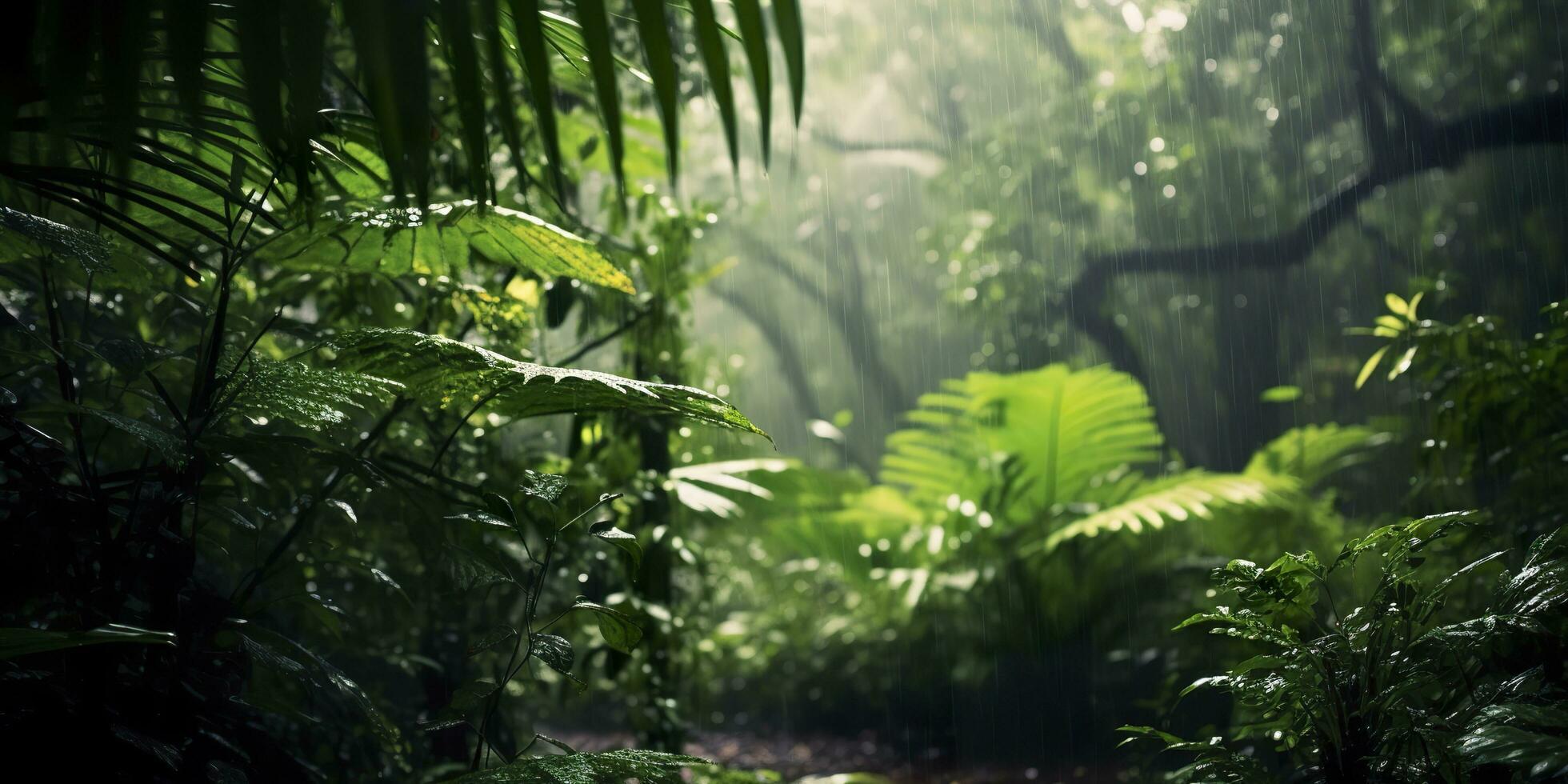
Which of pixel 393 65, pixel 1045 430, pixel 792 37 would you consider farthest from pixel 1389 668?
pixel 1045 430

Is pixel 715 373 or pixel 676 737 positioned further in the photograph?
pixel 715 373

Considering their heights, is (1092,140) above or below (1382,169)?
above

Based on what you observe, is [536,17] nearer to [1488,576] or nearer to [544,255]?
[544,255]

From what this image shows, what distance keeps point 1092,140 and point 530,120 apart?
5424mm

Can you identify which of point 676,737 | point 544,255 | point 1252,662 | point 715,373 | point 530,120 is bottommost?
point 676,737

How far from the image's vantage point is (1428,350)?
2.11m

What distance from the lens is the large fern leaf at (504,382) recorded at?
88 cm

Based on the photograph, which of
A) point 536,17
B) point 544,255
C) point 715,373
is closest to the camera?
point 536,17

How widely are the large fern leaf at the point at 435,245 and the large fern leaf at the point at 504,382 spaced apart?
0.36ft

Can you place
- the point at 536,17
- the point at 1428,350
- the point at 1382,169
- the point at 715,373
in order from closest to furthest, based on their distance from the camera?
the point at 536,17
the point at 1428,350
the point at 715,373
the point at 1382,169

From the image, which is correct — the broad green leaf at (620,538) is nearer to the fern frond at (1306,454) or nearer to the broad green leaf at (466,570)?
the broad green leaf at (466,570)

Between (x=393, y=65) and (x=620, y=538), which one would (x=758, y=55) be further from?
(x=620, y=538)

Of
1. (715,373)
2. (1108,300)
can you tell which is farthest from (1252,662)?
(1108,300)

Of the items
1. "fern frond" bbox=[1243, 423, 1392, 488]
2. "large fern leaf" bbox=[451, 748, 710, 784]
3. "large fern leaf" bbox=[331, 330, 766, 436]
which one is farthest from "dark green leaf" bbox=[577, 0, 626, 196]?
"fern frond" bbox=[1243, 423, 1392, 488]
